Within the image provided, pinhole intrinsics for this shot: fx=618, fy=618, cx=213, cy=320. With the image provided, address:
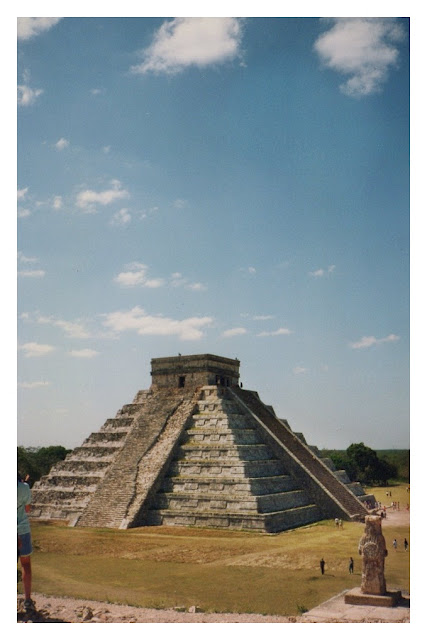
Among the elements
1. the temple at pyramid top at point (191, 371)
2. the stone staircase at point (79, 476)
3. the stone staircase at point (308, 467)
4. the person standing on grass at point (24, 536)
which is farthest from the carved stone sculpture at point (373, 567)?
the temple at pyramid top at point (191, 371)

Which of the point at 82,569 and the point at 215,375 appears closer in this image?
the point at 82,569

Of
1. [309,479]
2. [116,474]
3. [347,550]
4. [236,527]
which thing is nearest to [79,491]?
[116,474]

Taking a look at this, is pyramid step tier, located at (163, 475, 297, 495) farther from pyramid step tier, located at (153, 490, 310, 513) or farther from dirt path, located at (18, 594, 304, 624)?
dirt path, located at (18, 594, 304, 624)

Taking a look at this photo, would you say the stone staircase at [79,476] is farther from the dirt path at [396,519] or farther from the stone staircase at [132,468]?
the dirt path at [396,519]

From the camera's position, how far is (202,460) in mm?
29516

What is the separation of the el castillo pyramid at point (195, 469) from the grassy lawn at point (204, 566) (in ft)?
4.23

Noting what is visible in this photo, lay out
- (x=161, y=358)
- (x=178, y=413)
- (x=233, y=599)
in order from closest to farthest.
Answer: (x=233, y=599) < (x=178, y=413) < (x=161, y=358)

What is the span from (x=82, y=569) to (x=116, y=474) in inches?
441

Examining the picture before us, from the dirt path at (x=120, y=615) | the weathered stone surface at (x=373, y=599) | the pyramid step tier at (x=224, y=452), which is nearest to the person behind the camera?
the dirt path at (x=120, y=615)

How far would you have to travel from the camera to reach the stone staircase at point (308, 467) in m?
29.6

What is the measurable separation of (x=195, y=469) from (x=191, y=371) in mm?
7172

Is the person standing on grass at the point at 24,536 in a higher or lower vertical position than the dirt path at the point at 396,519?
higher

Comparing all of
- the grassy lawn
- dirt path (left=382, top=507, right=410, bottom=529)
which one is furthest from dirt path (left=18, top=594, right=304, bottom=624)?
dirt path (left=382, top=507, right=410, bottom=529)

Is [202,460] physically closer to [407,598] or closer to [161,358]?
[161,358]
